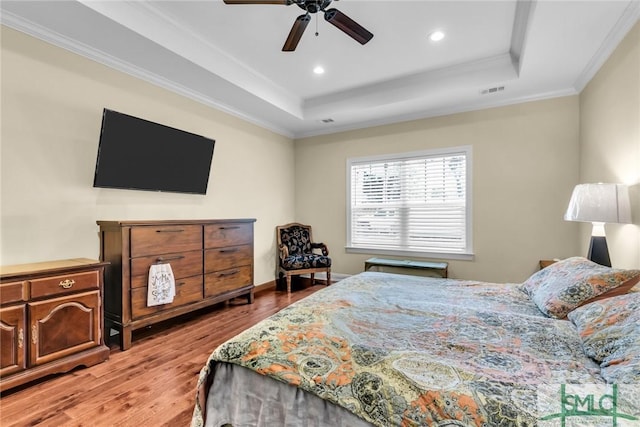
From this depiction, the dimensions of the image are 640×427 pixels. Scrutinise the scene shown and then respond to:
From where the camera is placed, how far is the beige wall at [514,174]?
12.3 ft

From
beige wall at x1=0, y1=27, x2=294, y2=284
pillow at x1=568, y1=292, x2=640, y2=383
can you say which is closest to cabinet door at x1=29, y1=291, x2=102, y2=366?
beige wall at x1=0, y1=27, x2=294, y2=284

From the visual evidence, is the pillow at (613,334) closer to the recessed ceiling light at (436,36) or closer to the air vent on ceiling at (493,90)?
the recessed ceiling light at (436,36)

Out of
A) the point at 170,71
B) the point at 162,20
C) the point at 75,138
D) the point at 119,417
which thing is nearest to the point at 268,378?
the point at 119,417

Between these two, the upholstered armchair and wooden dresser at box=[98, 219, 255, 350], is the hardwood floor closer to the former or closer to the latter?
wooden dresser at box=[98, 219, 255, 350]

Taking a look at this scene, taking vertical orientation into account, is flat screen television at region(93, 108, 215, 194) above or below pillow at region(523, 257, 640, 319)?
above

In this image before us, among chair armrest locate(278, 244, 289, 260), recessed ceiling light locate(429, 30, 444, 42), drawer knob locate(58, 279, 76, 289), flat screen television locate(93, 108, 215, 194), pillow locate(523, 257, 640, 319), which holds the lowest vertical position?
chair armrest locate(278, 244, 289, 260)

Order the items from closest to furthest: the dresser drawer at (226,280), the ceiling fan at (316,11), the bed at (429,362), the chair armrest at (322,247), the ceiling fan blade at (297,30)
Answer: the bed at (429,362) → the ceiling fan at (316,11) → the ceiling fan blade at (297,30) → the dresser drawer at (226,280) → the chair armrest at (322,247)

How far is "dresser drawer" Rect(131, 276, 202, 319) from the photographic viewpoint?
108 inches

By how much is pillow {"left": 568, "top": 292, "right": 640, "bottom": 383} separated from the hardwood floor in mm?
2030

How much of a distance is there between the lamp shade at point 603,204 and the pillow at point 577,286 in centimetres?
62

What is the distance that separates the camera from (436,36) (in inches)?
116

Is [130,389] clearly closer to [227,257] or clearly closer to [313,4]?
[227,257]

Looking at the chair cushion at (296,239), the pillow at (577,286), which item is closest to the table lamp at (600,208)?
the pillow at (577,286)

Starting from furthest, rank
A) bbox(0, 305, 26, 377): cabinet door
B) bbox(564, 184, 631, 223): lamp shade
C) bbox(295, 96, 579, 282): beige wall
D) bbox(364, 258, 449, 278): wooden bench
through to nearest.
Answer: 1. bbox(364, 258, 449, 278): wooden bench
2. bbox(295, 96, 579, 282): beige wall
3. bbox(564, 184, 631, 223): lamp shade
4. bbox(0, 305, 26, 377): cabinet door
